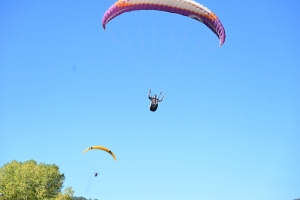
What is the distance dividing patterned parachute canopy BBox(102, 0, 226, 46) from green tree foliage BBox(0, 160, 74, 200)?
25.2 metres

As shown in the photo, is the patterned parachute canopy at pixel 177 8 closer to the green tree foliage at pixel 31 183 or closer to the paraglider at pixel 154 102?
the paraglider at pixel 154 102

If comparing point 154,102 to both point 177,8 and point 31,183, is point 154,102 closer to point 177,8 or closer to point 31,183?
point 177,8

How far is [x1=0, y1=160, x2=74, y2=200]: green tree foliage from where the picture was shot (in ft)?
136

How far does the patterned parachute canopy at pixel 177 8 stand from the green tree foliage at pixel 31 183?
25.2 metres

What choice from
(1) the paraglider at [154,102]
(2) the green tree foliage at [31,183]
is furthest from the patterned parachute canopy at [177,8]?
(2) the green tree foliage at [31,183]

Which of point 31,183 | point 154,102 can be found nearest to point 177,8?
point 154,102

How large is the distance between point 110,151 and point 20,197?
13917mm

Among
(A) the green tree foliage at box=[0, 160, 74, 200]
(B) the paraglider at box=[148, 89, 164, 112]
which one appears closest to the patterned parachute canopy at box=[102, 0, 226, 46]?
(B) the paraglider at box=[148, 89, 164, 112]

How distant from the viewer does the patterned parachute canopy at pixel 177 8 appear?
24672 millimetres

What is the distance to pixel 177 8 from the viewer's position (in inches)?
978

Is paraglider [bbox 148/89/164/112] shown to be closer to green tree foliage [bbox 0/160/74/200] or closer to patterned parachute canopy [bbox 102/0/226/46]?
patterned parachute canopy [bbox 102/0/226/46]

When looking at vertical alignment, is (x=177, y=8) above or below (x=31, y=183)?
above

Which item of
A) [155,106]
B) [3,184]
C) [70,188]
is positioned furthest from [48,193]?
[155,106]

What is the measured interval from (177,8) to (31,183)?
28.3 m
